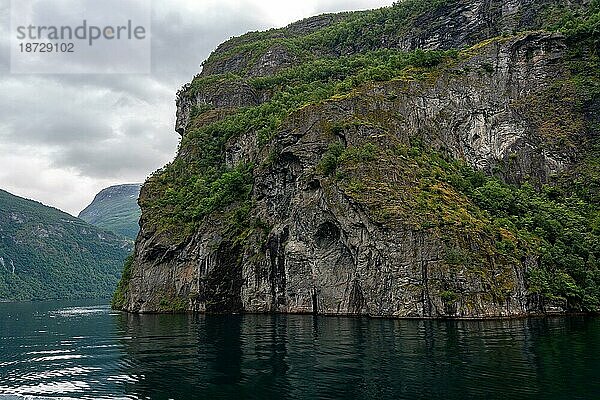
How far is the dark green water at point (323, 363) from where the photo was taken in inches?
910

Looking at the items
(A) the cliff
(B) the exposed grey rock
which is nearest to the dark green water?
(B) the exposed grey rock

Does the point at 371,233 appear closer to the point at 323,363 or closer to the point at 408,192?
the point at 408,192

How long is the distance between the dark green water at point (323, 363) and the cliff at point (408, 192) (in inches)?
348

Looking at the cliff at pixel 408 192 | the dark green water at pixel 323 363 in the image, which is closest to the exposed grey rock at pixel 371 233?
the cliff at pixel 408 192

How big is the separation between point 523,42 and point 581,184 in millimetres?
24514

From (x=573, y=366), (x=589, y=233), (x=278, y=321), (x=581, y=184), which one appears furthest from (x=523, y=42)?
(x=573, y=366)

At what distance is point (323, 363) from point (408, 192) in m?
35.6

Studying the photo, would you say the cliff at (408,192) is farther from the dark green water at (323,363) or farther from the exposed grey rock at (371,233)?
the dark green water at (323,363)

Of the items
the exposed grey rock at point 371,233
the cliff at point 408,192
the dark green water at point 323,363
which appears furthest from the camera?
the cliff at point 408,192

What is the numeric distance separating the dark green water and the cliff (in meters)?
8.84

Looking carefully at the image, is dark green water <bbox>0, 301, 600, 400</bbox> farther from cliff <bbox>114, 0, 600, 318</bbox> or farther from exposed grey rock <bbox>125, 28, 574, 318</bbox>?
cliff <bbox>114, 0, 600, 318</bbox>

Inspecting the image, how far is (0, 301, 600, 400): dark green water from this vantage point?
23.1m

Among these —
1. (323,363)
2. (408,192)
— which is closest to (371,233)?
(408,192)

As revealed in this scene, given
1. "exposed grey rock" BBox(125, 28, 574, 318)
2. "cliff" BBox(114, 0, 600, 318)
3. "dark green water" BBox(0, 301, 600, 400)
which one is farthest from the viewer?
"cliff" BBox(114, 0, 600, 318)
